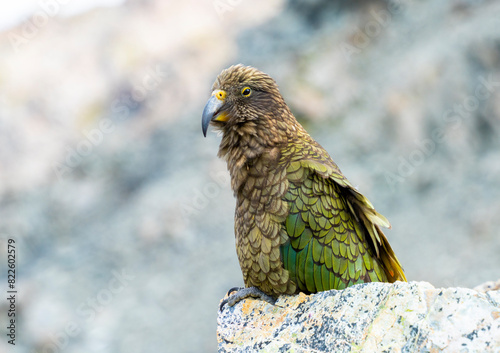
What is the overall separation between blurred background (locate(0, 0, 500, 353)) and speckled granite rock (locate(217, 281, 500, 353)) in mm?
8289

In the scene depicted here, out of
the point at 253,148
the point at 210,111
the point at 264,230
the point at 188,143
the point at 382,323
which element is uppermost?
the point at 188,143

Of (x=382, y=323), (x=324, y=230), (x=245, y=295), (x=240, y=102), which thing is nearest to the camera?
(x=382, y=323)

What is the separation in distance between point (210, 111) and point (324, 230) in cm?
128

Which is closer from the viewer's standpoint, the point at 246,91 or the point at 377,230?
the point at 377,230

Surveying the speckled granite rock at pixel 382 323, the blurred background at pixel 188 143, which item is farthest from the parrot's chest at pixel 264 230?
the blurred background at pixel 188 143

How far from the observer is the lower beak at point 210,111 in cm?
355

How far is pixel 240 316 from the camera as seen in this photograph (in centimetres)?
331

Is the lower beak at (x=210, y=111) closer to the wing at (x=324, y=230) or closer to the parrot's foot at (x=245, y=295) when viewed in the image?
the wing at (x=324, y=230)

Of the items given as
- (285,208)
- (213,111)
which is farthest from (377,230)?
(213,111)

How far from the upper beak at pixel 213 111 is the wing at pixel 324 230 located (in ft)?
2.43

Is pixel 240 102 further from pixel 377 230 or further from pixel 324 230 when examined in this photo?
pixel 377 230

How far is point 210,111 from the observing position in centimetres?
355

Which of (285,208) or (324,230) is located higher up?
(285,208)

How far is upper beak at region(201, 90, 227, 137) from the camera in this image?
3.55 metres
